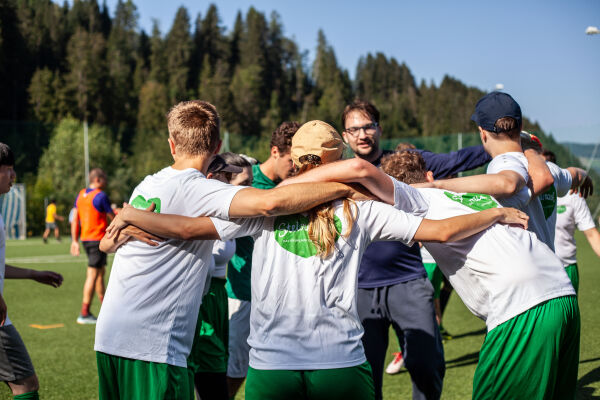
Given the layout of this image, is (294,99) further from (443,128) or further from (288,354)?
(288,354)

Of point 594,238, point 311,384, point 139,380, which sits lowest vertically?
point 139,380

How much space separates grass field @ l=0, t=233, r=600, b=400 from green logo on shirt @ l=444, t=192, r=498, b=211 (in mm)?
2920

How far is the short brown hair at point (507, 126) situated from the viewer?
3.32m

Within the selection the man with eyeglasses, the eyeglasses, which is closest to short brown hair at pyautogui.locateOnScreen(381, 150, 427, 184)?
the man with eyeglasses

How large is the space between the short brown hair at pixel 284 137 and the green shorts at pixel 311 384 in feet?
8.03

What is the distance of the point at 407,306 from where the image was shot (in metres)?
4.23

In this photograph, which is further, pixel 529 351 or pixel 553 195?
pixel 553 195

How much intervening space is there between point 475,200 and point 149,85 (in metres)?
98.4

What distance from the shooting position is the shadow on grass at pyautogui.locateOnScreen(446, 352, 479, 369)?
6371mm

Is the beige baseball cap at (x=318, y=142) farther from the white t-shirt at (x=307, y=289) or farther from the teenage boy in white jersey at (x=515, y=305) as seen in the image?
the teenage boy in white jersey at (x=515, y=305)

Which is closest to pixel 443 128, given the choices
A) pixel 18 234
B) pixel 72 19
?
pixel 72 19

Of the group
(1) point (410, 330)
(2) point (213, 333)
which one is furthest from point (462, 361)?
(2) point (213, 333)

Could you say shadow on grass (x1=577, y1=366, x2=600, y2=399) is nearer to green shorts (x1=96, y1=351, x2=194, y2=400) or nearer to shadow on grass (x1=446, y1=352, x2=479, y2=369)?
shadow on grass (x1=446, y1=352, x2=479, y2=369)

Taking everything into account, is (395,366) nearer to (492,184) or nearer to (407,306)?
(407,306)
